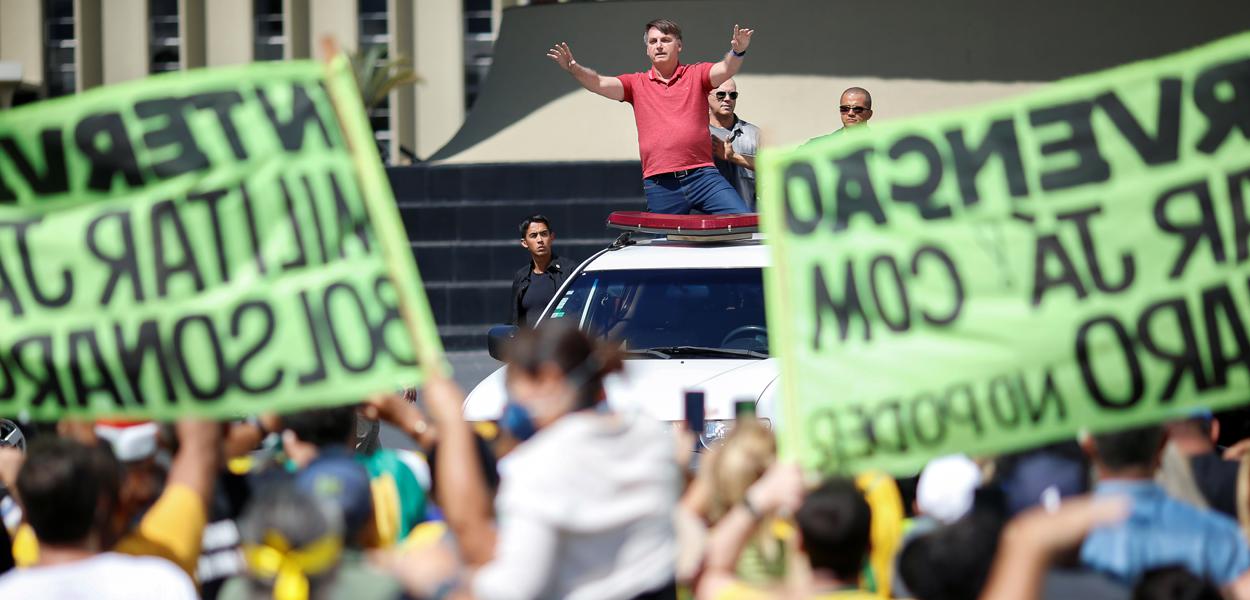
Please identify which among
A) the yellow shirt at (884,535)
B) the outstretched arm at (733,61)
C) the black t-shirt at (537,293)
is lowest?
the black t-shirt at (537,293)

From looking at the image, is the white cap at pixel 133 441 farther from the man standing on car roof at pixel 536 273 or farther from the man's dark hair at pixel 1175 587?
the man standing on car roof at pixel 536 273

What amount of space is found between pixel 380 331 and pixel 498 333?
416cm

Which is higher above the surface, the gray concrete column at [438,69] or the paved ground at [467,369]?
the gray concrete column at [438,69]

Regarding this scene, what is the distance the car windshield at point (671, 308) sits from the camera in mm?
9102

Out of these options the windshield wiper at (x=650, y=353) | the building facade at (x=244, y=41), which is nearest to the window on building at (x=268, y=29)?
the building facade at (x=244, y=41)

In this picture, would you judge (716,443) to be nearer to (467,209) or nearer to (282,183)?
(282,183)

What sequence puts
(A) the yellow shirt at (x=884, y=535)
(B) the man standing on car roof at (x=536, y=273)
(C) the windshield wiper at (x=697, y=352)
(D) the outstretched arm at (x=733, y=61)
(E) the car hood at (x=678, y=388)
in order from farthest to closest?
(B) the man standing on car roof at (x=536, y=273) → (D) the outstretched arm at (x=733, y=61) → (C) the windshield wiper at (x=697, y=352) → (E) the car hood at (x=678, y=388) → (A) the yellow shirt at (x=884, y=535)

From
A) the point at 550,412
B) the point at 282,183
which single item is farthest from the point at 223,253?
the point at 550,412

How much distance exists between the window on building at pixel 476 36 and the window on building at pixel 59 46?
11.0m

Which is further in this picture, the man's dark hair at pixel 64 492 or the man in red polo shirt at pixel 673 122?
the man in red polo shirt at pixel 673 122

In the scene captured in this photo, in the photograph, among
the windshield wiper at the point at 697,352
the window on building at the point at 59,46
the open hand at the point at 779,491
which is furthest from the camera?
the window on building at the point at 59,46

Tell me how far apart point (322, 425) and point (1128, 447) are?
2137 mm

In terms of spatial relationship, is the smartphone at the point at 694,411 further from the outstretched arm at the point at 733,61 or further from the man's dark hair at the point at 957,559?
the outstretched arm at the point at 733,61

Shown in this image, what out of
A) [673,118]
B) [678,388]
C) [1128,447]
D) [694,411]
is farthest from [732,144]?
[1128,447]
